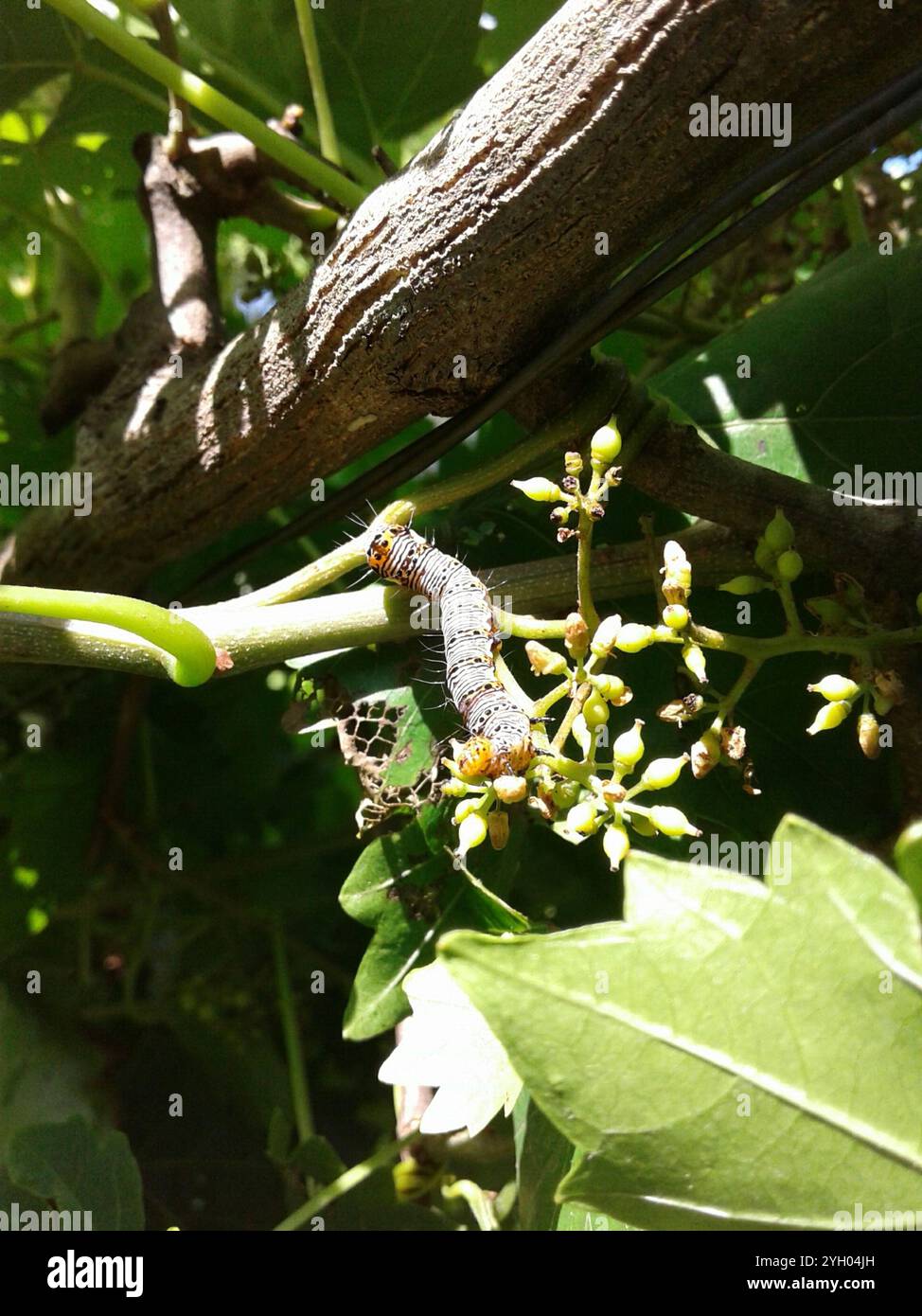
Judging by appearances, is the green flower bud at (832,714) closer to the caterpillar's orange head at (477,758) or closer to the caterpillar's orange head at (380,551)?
the caterpillar's orange head at (477,758)

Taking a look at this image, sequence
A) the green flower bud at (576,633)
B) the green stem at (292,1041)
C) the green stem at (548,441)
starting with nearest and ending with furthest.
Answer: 1. the green flower bud at (576,633)
2. the green stem at (548,441)
3. the green stem at (292,1041)

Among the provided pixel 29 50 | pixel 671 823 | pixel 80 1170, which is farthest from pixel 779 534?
pixel 29 50

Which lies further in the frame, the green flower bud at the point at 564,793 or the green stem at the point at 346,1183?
the green stem at the point at 346,1183

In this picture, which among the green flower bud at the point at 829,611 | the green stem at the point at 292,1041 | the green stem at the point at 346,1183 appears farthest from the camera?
the green stem at the point at 292,1041

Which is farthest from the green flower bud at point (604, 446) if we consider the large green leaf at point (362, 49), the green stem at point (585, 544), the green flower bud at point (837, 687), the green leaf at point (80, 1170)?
the green leaf at point (80, 1170)

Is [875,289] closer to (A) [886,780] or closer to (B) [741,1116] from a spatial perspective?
(A) [886,780]

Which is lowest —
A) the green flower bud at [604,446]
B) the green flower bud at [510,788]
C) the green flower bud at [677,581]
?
the green flower bud at [510,788]
